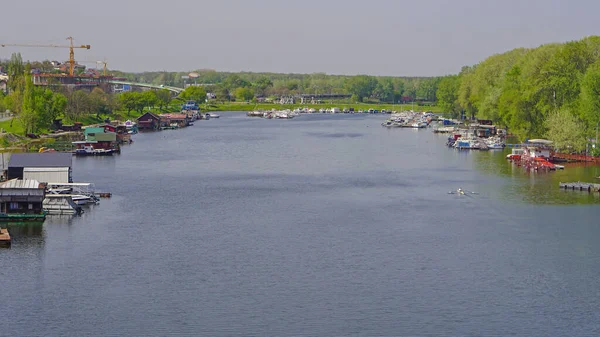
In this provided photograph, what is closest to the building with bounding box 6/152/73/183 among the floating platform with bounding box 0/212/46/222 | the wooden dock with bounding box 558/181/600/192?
the floating platform with bounding box 0/212/46/222

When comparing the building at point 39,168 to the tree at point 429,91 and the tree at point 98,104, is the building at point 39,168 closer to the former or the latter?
the tree at point 98,104

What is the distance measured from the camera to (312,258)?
60.5ft

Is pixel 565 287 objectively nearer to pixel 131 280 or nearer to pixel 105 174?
pixel 131 280

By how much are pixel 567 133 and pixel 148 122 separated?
33.2m

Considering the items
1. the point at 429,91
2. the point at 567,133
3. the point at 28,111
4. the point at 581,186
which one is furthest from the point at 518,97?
the point at 429,91

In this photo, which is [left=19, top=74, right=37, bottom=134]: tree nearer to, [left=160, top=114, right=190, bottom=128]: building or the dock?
[left=160, top=114, right=190, bottom=128]: building

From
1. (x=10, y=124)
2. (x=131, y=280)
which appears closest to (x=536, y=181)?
(x=131, y=280)

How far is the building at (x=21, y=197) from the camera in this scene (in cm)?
2161

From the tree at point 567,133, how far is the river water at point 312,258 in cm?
399

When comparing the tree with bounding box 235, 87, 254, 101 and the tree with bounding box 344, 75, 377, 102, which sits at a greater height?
the tree with bounding box 344, 75, 377, 102

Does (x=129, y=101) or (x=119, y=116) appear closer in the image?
(x=119, y=116)

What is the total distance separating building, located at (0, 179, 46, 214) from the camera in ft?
70.9

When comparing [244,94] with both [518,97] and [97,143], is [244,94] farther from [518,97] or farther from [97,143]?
[518,97]

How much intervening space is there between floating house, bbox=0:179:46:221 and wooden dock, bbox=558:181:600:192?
16.0 meters
